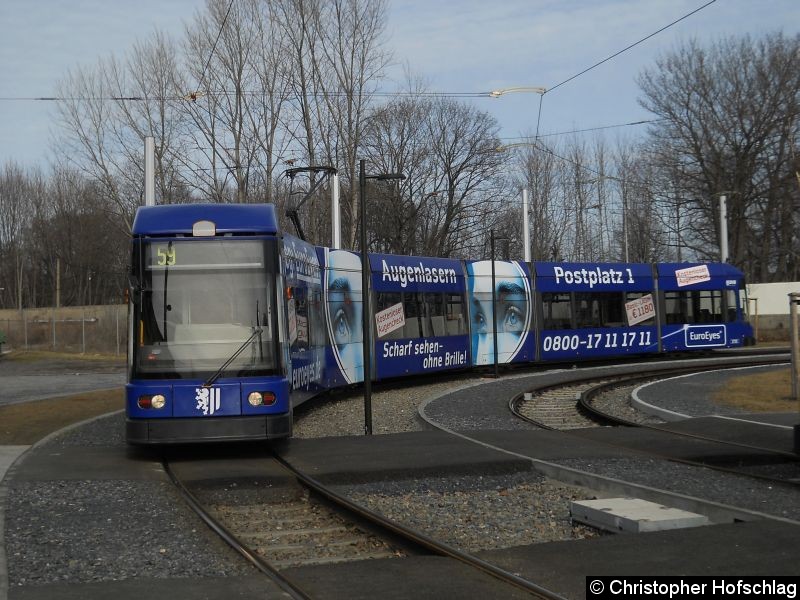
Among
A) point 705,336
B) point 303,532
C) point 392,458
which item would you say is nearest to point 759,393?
point 392,458

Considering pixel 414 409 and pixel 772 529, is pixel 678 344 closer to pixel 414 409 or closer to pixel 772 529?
pixel 414 409

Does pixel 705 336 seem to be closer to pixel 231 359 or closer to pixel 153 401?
pixel 231 359

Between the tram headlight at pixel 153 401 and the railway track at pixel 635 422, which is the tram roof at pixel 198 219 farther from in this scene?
the railway track at pixel 635 422

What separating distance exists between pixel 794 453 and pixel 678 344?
71.1 feet

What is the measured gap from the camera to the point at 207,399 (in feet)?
38.0

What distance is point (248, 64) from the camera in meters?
38.3

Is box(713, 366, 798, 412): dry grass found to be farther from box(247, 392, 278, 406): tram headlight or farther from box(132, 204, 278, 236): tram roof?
box(132, 204, 278, 236): tram roof

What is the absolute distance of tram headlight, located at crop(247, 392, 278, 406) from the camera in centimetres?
1170

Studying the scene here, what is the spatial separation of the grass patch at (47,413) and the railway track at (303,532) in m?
6.09

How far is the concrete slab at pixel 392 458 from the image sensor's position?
35.8 ft

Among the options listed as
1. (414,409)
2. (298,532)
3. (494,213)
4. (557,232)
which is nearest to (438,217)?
(494,213)

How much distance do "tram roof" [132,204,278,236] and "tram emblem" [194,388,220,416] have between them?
1.96 metres

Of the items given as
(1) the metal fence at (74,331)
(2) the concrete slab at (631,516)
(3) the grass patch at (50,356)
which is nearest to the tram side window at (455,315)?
(2) the concrete slab at (631,516)

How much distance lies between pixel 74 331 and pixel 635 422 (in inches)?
1470
